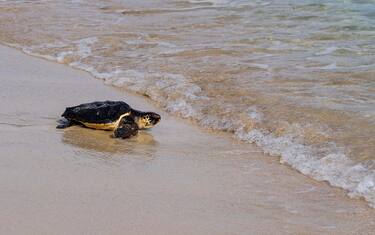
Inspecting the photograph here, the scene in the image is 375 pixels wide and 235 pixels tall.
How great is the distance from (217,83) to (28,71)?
89.4 inches

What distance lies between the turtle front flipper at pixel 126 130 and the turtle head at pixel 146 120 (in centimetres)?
7

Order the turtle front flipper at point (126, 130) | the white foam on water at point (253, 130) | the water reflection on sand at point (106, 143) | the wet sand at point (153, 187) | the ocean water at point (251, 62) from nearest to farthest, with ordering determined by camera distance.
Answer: the wet sand at point (153, 187) → the white foam on water at point (253, 130) → the water reflection on sand at point (106, 143) → the ocean water at point (251, 62) → the turtle front flipper at point (126, 130)

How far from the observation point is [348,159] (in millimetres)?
4926

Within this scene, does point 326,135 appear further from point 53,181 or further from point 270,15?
point 270,15

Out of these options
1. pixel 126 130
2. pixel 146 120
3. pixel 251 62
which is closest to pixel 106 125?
pixel 126 130

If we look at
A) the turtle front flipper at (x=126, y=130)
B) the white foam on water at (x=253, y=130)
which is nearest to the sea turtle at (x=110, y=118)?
the turtle front flipper at (x=126, y=130)

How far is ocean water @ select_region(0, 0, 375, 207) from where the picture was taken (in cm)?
545

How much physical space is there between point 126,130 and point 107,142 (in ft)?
0.76

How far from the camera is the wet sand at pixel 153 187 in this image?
3816 millimetres

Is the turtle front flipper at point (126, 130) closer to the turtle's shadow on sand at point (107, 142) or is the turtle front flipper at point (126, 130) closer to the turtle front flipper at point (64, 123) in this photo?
the turtle's shadow on sand at point (107, 142)

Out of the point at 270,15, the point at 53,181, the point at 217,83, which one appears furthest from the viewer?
the point at 270,15

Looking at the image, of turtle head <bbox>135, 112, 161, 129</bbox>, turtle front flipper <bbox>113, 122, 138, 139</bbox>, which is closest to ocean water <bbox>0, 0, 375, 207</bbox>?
turtle head <bbox>135, 112, 161, 129</bbox>

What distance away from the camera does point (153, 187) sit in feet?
14.5

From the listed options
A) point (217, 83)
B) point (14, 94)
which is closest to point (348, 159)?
point (217, 83)
